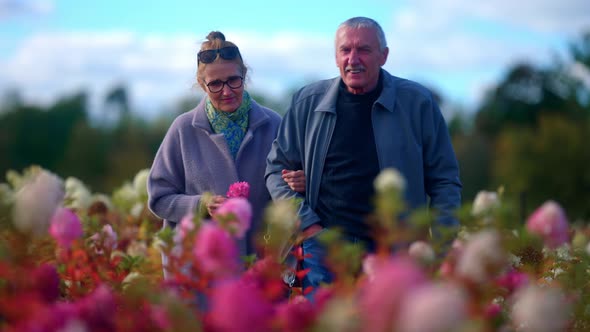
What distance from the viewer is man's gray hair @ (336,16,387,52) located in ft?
13.3

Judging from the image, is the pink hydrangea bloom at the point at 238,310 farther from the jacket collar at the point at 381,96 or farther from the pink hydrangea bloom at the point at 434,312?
the jacket collar at the point at 381,96

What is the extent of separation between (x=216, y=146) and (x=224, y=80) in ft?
1.36

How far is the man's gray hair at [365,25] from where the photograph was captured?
4.04 metres

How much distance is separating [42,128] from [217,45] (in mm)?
47840

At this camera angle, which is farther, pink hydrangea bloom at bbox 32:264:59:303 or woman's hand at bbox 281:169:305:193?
woman's hand at bbox 281:169:305:193

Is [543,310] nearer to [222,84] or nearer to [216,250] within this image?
[216,250]

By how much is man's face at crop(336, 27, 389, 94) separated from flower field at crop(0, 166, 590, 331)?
3.60ft

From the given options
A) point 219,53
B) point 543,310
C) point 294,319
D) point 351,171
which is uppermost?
point 219,53

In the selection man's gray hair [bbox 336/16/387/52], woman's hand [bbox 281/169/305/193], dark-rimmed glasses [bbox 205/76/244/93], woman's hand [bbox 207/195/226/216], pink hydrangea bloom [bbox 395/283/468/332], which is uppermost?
man's gray hair [bbox 336/16/387/52]

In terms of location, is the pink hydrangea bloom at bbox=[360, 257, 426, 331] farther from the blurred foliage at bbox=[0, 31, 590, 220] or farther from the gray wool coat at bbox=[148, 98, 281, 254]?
the blurred foliage at bbox=[0, 31, 590, 220]

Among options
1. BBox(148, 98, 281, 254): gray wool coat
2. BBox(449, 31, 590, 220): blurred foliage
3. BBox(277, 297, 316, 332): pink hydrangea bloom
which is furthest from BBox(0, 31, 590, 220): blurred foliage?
BBox(277, 297, 316, 332): pink hydrangea bloom

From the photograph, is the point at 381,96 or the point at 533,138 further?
the point at 533,138

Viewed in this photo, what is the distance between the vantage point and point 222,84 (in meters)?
4.39

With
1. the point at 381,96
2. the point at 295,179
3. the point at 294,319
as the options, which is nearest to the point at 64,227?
the point at 294,319
